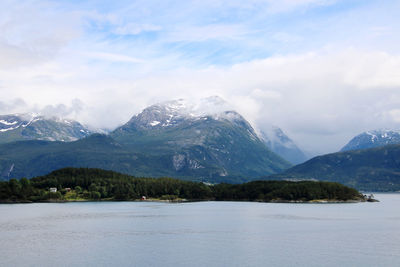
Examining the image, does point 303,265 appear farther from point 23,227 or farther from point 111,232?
point 23,227

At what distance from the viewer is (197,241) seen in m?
118

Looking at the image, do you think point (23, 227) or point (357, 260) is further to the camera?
point (23, 227)

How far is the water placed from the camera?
9381 cm

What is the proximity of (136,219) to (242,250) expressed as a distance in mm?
72713

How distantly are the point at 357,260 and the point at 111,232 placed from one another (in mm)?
66874

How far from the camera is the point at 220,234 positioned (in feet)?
431

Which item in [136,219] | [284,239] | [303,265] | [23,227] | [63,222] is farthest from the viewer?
[136,219]

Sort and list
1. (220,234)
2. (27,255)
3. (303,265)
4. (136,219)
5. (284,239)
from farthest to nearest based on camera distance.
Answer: (136,219)
(220,234)
(284,239)
(27,255)
(303,265)

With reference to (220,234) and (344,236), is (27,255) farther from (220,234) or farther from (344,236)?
(344,236)

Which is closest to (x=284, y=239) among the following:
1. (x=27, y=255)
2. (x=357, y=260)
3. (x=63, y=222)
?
(x=357, y=260)

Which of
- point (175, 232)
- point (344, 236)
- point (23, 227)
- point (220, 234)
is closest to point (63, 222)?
point (23, 227)

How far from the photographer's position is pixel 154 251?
4109 inches

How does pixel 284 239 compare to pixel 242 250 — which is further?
pixel 284 239

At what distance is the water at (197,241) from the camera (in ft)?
308
